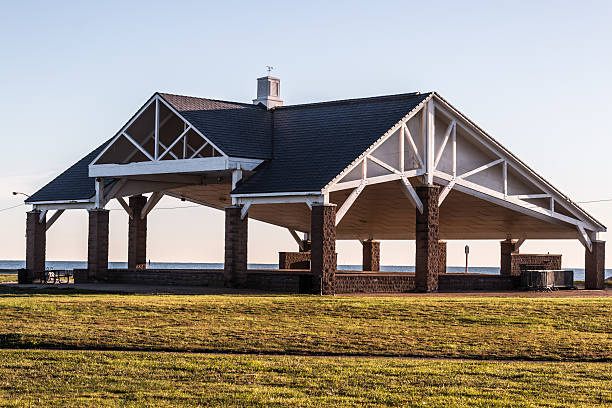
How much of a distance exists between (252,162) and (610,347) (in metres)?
17.6

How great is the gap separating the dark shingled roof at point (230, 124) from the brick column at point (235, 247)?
2.40 m

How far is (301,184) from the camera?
31.2 metres

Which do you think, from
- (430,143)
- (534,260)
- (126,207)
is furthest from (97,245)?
(534,260)

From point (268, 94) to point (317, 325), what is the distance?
2184 centimetres

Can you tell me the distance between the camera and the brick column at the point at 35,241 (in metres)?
40.1

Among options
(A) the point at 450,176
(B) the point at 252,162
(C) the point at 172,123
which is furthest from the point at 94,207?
(A) the point at 450,176

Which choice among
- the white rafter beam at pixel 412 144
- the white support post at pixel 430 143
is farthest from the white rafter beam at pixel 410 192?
the white rafter beam at pixel 412 144

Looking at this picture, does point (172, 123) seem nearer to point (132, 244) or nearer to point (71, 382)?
point (132, 244)

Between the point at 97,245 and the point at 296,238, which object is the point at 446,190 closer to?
the point at 97,245

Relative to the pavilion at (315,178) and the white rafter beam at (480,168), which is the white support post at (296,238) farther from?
the white rafter beam at (480,168)

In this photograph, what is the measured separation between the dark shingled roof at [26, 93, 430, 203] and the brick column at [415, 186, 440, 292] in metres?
3.41

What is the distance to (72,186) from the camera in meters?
39.9

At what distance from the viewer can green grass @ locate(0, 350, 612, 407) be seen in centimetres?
1405

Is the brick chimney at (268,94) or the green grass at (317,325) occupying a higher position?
the brick chimney at (268,94)
